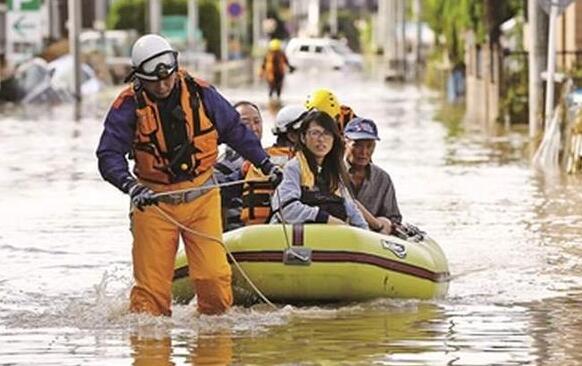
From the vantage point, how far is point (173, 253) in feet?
39.8

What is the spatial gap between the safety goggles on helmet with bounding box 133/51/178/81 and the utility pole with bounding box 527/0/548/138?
19.0 meters

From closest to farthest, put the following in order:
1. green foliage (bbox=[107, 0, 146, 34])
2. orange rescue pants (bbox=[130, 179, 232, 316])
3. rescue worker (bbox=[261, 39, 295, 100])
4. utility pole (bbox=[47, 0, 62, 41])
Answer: orange rescue pants (bbox=[130, 179, 232, 316]) → rescue worker (bbox=[261, 39, 295, 100]) → utility pole (bbox=[47, 0, 62, 41]) → green foliage (bbox=[107, 0, 146, 34])

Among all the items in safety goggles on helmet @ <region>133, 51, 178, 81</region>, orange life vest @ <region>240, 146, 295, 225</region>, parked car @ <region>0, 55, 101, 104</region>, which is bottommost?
parked car @ <region>0, 55, 101, 104</region>

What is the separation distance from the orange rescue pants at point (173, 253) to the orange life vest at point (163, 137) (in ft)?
0.48

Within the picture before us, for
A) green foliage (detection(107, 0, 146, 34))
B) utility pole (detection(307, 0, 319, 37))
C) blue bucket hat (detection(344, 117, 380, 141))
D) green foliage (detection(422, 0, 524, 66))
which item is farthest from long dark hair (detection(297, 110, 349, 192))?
utility pole (detection(307, 0, 319, 37))

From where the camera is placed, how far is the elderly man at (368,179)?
13.6 meters

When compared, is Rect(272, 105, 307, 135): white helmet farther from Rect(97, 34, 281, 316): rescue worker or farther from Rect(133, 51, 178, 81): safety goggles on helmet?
Rect(133, 51, 178, 81): safety goggles on helmet

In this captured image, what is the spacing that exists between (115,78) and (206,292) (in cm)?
5447

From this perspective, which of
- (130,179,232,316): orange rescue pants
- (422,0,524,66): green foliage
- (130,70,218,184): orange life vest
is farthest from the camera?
(422,0,524,66): green foliage

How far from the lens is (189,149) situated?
1198 cm

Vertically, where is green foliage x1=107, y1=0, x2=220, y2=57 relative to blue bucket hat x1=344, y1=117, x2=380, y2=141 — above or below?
below

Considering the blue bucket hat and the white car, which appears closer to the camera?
the blue bucket hat

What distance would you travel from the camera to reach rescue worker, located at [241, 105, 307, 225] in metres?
13.4

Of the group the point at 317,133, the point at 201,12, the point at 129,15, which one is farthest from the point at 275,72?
the point at 201,12
